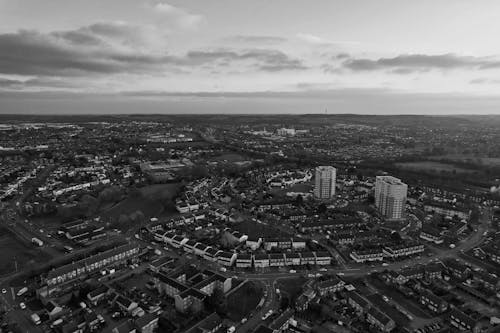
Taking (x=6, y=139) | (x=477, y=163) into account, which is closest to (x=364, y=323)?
(x=477, y=163)

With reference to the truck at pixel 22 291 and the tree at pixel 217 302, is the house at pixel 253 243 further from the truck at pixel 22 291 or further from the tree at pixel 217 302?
the truck at pixel 22 291

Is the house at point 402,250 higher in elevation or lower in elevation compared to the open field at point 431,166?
lower

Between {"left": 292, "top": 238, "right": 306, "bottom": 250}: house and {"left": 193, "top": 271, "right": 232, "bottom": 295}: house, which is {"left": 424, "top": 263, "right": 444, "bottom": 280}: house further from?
{"left": 193, "top": 271, "right": 232, "bottom": 295}: house

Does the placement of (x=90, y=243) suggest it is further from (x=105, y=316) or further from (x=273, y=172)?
(x=273, y=172)

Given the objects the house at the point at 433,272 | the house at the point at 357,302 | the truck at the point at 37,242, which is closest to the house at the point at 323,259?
the house at the point at 357,302

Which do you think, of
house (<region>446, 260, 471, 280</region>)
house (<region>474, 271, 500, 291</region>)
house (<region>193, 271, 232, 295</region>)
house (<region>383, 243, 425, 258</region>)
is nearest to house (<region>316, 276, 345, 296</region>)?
house (<region>193, 271, 232, 295</region>)
